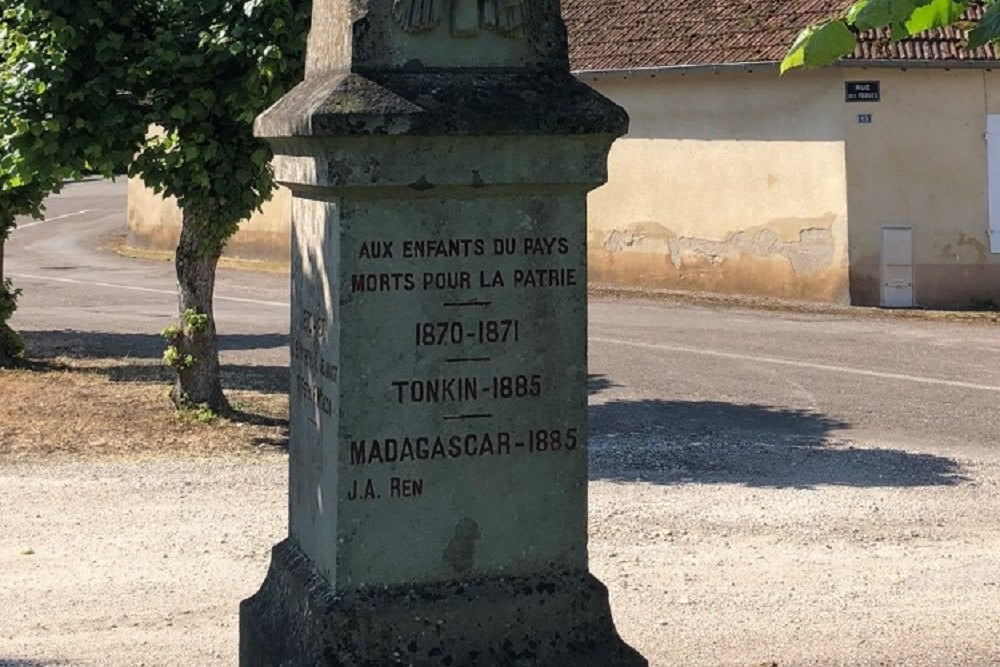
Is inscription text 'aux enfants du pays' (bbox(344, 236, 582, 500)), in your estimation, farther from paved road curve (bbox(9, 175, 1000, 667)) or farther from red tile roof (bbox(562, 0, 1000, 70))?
red tile roof (bbox(562, 0, 1000, 70))

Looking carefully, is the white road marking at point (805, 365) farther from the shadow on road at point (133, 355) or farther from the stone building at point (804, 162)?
the stone building at point (804, 162)

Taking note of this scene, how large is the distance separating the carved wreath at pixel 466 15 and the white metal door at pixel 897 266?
49.8ft

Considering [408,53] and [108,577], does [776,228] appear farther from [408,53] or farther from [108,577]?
[408,53]

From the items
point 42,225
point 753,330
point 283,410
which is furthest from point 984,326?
point 42,225

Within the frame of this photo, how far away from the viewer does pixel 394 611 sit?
520 cm

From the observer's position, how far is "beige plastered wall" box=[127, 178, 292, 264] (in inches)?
1040

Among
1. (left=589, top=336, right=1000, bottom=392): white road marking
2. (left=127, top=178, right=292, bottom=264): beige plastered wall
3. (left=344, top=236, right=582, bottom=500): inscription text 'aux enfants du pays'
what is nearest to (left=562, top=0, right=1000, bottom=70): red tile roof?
(left=589, top=336, right=1000, bottom=392): white road marking

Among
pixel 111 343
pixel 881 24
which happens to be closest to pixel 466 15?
pixel 881 24

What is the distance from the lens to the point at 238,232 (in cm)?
2655

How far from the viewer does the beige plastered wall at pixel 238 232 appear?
26406mm

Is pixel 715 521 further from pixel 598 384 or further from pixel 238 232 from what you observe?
pixel 238 232

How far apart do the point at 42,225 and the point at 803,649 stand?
101 ft

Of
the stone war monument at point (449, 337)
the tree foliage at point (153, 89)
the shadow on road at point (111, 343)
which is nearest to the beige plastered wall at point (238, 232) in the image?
the shadow on road at point (111, 343)

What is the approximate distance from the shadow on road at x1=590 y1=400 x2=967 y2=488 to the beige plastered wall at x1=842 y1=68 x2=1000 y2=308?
727 centimetres
